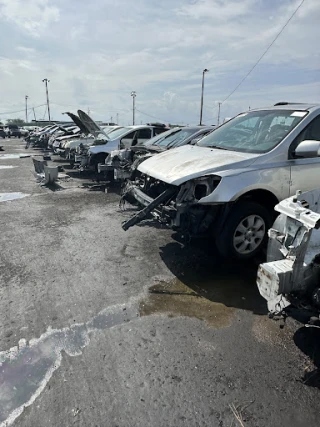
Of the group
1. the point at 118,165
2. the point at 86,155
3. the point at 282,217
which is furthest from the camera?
the point at 86,155

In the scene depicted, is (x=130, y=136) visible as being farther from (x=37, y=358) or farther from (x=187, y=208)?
(x=37, y=358)

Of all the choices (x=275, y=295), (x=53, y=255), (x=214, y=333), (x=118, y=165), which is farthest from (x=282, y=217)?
(x=118, y=165)

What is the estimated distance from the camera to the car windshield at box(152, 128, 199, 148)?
25.8 ft

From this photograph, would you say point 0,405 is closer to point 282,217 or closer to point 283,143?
point 282,217

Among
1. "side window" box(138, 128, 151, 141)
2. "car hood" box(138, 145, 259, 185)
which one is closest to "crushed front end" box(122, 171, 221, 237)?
"car hood" box(138, 145, 259, 185)

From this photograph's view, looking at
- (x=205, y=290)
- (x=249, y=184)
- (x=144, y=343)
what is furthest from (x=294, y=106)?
(x=144, y=343)

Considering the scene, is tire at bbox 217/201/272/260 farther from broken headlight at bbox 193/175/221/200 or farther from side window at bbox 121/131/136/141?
side window at bbox 121/131/136/141

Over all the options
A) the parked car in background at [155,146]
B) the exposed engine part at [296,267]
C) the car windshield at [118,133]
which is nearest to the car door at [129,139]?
the car windshield at [118,133]

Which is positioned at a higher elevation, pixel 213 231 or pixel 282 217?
pixel 282 217

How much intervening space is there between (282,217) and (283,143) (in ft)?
5.77

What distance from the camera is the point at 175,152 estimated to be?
207 inches

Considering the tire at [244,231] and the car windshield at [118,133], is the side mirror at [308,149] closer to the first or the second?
the tire at [244,231]

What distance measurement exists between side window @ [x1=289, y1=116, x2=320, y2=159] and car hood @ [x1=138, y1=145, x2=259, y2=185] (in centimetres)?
54

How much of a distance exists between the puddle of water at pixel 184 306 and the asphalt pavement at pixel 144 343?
0.01 metres
